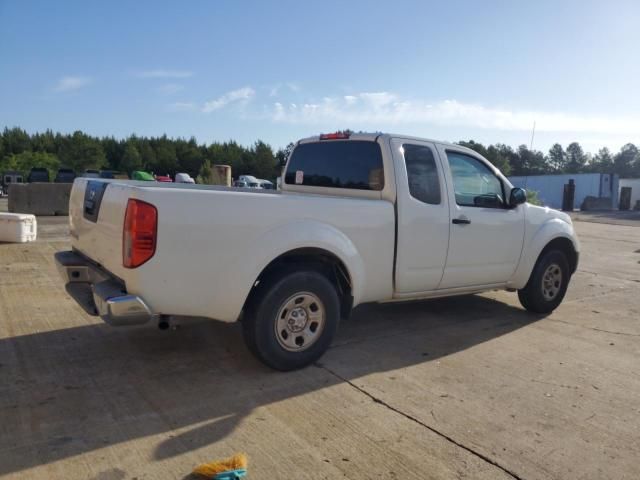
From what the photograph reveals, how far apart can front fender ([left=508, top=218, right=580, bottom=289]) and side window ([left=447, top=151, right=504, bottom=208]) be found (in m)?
0.69

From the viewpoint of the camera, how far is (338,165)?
5207 mm

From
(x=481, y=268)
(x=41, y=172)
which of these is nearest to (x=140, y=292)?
(x=481, y=268)

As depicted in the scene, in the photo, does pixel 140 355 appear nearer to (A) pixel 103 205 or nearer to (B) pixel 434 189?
(A) pixel 103 205

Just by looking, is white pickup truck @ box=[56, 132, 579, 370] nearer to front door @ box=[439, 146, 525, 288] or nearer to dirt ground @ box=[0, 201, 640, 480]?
front door @ box=[439, 146, 525, 288]

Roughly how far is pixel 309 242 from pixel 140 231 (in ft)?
4.10

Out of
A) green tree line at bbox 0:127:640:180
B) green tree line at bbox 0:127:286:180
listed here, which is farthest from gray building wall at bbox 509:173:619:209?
green tree line at bbox 0:127:286:180

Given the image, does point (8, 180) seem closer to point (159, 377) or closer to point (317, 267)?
point (159, 377)

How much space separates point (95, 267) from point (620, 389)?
168 inches

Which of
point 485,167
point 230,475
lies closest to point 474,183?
point 485,167

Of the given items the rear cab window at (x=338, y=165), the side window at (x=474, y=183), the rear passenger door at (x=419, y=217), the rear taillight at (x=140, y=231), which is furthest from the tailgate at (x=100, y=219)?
the side window at (x=474, y=183)

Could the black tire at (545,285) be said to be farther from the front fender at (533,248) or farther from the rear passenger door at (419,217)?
the rear passenger door at (419,217)

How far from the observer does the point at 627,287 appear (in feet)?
27.7

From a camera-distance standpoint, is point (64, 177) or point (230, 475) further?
point (64, 177)

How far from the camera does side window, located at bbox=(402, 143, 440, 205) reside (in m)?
4.83
